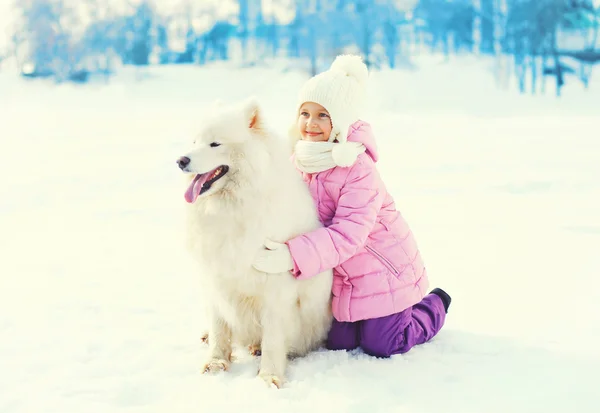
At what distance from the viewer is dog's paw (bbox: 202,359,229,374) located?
2605 mm

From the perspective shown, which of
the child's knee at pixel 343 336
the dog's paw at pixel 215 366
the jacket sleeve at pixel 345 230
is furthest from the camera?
the child's knee at pixel 343 336

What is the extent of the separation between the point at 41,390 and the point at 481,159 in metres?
8.48

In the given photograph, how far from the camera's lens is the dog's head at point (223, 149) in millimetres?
2305

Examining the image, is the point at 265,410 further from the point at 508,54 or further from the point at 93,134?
the point at 508,54

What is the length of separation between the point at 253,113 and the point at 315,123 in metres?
0.39

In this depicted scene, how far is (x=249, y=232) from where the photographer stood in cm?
244

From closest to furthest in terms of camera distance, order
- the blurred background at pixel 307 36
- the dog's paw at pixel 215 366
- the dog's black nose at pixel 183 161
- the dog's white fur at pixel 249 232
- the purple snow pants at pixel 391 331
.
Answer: the dog's black nose at pixel 183 161
the dog's white fur at pixel 249 232
the dog's paw at pixel 215 366
the purple snow pants at pixel 391 331
the blurred background at pixel 307 36

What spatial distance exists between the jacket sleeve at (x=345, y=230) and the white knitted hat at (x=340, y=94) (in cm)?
20

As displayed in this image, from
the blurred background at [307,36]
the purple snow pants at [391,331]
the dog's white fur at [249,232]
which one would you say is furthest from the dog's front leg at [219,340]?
the blurred background at [307,36]

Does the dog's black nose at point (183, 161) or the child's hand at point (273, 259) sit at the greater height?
the dog's black nose at point (183, 161)

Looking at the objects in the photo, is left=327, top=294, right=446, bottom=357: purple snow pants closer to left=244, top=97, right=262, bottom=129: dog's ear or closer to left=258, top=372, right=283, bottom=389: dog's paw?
left=258, top=372, right=283, bottom=389: dog's paw

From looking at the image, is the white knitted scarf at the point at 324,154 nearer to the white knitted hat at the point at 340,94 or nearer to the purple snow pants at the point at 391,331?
the white knitted hat at the point at 340,94

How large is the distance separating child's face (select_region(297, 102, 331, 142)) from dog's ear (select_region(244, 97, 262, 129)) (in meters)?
0.35

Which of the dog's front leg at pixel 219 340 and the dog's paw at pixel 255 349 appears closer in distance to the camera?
the dog's front leg at pixel 219 340
